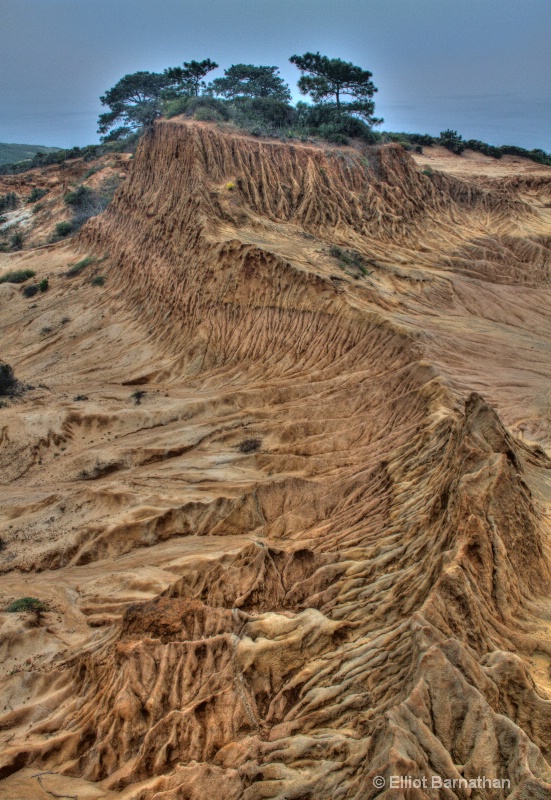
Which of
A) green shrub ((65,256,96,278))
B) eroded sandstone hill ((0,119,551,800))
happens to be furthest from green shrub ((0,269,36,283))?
green shrub ((65,256,96,278))

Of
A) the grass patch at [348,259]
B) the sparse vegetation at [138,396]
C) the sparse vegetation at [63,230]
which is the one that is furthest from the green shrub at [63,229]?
the sparse vegetation at [138,396]

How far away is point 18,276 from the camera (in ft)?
88.4

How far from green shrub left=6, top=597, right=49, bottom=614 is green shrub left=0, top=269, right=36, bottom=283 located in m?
21.0

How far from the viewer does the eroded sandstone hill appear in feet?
17.7

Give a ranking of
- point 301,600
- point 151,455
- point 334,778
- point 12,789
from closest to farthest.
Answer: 1. point 334,778
2. point 12,789
3. point 301,600
4. point 151,455

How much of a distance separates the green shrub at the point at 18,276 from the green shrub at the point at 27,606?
2098 cm

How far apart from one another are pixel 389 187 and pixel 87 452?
63.4ft

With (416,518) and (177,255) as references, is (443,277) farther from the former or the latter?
(416,518)

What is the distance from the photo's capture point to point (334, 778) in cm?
468

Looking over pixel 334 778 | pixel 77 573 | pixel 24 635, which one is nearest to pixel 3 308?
pixel 77 573

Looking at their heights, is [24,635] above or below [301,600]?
below

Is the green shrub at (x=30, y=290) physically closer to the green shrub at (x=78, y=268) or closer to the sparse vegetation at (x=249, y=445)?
the green shrub at (x=78, y=268)

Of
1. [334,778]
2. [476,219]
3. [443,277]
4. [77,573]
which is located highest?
[476,219]

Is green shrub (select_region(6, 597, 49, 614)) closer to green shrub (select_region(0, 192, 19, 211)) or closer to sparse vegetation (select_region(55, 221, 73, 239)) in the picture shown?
sparse vegetation (select_region(55, 221, 73, 239))
